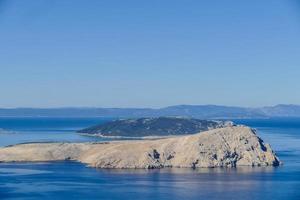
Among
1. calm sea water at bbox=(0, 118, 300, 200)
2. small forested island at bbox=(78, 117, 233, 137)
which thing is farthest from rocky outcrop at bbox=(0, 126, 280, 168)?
small forested island at bbox=(78, 117, 233, 137)

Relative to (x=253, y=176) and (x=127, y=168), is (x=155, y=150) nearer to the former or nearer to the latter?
(x=127, y=168)

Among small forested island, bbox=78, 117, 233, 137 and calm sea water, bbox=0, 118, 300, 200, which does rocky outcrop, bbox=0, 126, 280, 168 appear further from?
small forested island, bbox=78, 117, 233, 137

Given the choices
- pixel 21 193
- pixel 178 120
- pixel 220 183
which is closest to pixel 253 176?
pixel 220 183

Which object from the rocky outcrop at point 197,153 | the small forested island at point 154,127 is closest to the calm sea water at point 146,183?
the rocky outcrop at point 197,153

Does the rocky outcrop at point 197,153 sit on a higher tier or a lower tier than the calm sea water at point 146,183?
higher

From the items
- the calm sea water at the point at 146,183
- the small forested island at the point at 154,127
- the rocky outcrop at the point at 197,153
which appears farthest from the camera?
the small forested island at the point at 154,127

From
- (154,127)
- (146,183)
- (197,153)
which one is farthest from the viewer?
(154,127)

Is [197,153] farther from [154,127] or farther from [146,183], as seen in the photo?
[154,127]

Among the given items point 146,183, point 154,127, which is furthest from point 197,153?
point 154,127

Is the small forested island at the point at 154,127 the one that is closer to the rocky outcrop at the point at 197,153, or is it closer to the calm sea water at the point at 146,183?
the rocky outcrop at the point at 197,153
